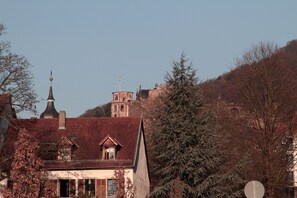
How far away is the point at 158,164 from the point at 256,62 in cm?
1166

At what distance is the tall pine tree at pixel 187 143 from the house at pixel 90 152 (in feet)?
13.4

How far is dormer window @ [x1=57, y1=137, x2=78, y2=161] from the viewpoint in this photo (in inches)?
1866

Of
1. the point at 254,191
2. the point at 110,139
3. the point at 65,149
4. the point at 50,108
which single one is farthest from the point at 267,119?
the point at 50,108

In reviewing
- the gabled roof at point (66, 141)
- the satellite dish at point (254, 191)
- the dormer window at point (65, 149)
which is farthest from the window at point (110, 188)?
the satellite dish at point (254, 191)

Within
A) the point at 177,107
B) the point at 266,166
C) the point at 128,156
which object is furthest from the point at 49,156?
the point at 266,166

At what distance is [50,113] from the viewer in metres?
81.8

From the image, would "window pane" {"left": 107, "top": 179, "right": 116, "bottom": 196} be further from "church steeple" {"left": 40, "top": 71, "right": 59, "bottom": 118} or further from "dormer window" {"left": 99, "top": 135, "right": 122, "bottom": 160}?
"church steeple" {"left": 40, "top": 71, "right": 59, "bottom": 118}

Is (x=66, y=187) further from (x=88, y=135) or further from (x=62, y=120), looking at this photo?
(x=62, y=120)

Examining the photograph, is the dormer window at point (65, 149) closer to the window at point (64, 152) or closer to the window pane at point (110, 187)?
the window at point (64, 152)

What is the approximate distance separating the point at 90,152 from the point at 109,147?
1.67 metres

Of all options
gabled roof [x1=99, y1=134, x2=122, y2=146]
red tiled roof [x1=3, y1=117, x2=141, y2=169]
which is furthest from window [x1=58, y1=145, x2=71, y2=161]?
gabled roof [x1=99, y1=134, x2=122, y2=146]

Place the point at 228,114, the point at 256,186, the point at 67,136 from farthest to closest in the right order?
the point at 228,114, the point at 67,136, the point at 256,186

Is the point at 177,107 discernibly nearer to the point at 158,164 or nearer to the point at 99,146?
the point at 158,164

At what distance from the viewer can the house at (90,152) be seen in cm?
4809
